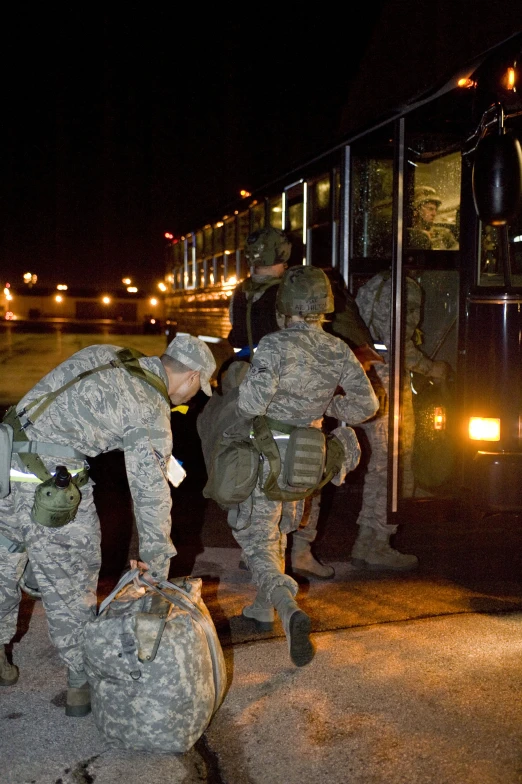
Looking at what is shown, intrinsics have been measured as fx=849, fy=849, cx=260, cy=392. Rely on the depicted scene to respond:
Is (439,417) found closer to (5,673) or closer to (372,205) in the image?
(372,205)

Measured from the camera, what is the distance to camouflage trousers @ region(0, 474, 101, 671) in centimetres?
337

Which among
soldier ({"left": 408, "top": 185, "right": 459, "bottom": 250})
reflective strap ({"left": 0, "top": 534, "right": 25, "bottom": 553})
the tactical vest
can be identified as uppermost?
soldier ({"left": 408, "top": 185, "right": 459, "bottom": 250})

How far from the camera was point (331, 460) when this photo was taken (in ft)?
14.4

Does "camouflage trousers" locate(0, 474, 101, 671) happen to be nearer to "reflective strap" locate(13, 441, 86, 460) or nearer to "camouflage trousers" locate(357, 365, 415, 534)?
"reflective strap" locate(13, 441, 86, 460)

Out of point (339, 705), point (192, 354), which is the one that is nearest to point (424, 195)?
point (192, 354)

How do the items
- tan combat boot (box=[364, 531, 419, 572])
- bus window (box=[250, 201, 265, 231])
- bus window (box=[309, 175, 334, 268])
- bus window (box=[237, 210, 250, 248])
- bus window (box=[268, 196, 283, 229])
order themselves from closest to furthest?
tan combat boot (box=[364, 531, 419, 572]), bus window (box=[309, 175, 334, 268]), bus window (box=[268, 196, 283, 229]), bus window (box=[250, 201, 265, 231]), bus window (box=[237, 210, 250, 248])

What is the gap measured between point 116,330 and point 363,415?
3437 cm

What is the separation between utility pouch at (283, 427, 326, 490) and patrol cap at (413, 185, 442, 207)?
2.64 m

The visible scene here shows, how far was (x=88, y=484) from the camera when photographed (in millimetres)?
3479

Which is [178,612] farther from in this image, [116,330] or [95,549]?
[116,330]

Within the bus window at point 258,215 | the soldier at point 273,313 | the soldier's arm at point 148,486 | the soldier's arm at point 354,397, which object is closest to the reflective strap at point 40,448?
the soldier's arm at point 148,486

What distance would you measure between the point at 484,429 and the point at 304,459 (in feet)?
5.01

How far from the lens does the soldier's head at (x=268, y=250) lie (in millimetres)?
5184

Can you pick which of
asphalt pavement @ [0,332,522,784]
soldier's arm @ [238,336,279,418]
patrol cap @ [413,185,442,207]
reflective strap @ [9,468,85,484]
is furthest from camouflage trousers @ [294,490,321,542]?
patrol cap @ [413,185,442,207]
